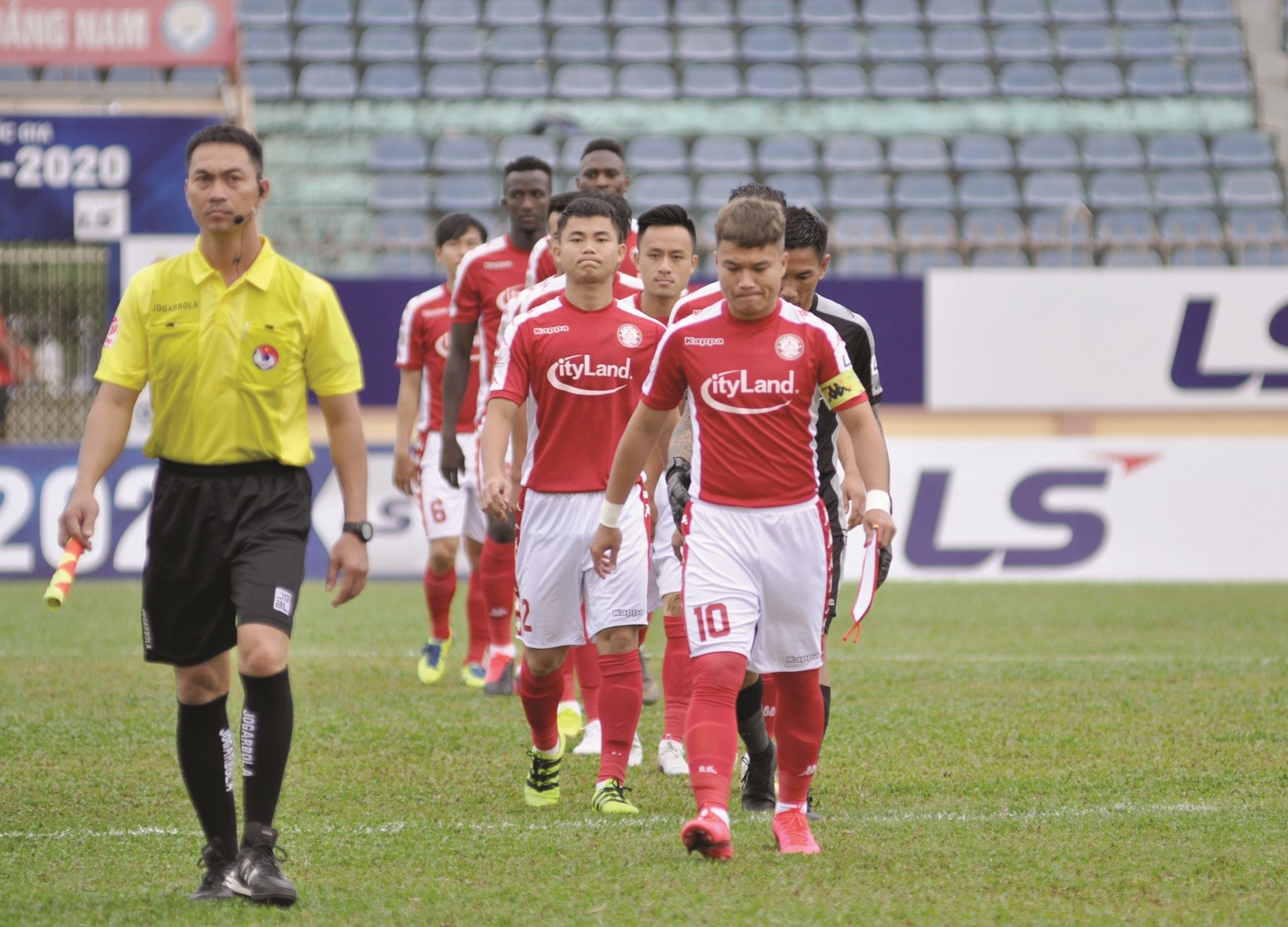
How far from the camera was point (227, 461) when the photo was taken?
4.55 meters

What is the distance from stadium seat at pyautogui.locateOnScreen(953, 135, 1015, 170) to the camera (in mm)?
21594

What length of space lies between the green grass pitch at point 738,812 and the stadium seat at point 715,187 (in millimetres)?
10919

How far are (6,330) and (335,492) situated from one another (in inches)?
160

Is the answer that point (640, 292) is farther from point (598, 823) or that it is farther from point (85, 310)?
point (85, 310)

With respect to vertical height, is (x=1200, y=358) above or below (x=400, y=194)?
below

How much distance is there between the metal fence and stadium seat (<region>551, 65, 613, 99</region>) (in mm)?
8783

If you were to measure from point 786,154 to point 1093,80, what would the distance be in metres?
4.98

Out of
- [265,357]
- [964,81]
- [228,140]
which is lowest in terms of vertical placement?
[265,357]

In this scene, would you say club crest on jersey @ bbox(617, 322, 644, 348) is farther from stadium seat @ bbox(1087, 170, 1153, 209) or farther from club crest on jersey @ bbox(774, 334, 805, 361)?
stadium seat @ bbox(1087, 170, 1153, 209)

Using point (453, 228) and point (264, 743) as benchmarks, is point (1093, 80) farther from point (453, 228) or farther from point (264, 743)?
point (264, 743)

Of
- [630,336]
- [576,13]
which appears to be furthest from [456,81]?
[630,336]

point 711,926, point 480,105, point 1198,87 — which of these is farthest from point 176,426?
point 1198,87

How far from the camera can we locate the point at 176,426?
4.56 meters

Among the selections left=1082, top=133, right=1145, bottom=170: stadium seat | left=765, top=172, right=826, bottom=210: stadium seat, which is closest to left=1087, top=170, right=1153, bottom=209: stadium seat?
left=1082, top=133, right=1145, bottom=170: stadium seat
